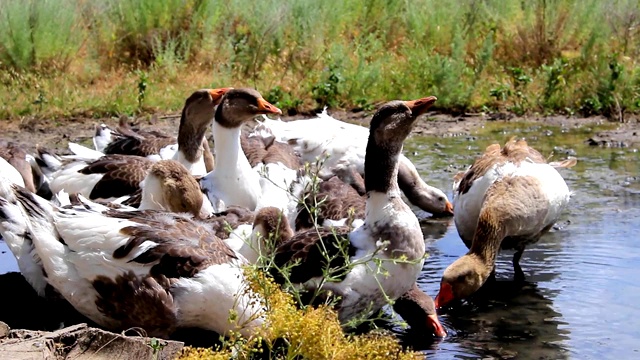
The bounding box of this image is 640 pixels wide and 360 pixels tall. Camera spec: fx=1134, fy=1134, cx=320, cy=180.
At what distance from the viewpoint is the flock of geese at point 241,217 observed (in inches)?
248

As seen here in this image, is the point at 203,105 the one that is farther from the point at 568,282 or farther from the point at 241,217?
the point at 568,282

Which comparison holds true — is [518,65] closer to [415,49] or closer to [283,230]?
[415,49]

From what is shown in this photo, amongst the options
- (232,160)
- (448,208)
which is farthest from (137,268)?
(448,208)

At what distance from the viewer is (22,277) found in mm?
7457

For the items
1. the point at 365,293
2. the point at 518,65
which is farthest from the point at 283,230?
the point at 518,65

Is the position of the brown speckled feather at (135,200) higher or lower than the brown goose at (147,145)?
higher

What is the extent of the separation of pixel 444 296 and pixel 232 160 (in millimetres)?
2195

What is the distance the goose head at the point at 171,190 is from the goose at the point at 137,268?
1.05m

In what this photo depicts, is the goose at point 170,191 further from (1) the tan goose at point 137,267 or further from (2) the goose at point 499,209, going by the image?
(2) the goose at point 499,209

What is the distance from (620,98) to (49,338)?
970 centimetres

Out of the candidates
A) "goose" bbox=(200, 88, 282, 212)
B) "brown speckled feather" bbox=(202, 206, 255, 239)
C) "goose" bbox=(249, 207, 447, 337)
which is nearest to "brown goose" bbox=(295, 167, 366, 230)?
"brown speckled feather" bbox=(202, 206, 255, 239)

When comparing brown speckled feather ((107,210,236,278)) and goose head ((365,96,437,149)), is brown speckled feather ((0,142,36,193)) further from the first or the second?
goose head ((365,96,437,149))

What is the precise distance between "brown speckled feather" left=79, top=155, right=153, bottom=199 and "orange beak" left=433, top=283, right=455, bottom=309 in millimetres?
2755

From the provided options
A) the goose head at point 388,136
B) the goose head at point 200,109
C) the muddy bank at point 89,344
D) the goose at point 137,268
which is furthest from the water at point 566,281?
the muddy bank at point 89,344
